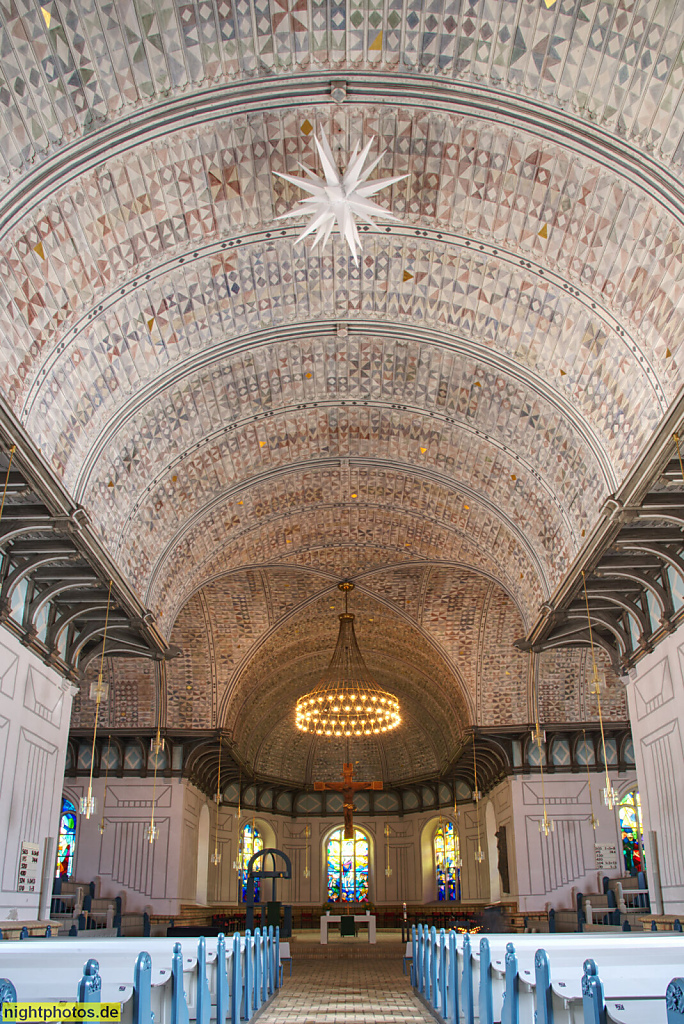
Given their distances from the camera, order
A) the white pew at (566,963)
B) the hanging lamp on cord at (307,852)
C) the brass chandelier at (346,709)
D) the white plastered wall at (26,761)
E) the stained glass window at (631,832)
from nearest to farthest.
Answer: the white pew at (566,963) → the white plastered wall at (26,761) → the brass chandelier at (346,709) → the stained glass window at (631,832) → the hanging lamp on cord at (307,852)

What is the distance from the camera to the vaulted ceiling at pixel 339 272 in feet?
29.2

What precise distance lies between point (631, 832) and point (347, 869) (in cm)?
1417

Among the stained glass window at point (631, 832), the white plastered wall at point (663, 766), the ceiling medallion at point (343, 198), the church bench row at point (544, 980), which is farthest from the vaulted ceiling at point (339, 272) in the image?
the stained glass window at point (631, 832)

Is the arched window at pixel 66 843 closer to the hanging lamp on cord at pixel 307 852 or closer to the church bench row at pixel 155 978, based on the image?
the hanging lamp on cord at pixel 307 852

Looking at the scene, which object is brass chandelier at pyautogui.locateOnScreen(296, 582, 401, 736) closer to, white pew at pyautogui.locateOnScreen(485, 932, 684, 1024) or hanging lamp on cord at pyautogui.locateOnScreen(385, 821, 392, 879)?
white pew at pyautogui.locateOnScreen(485, 932, 684, 1024)

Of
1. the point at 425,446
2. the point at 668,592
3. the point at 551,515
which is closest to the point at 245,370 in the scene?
the point at 425,446

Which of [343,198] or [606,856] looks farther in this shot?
[606,856]

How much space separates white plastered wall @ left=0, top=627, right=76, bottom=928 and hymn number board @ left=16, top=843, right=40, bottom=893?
0.34ft

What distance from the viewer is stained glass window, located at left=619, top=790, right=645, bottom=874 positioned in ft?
74.4

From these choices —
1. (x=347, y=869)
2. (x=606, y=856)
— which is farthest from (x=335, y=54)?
(x=347, y=869)

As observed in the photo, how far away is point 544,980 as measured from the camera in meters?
4.45

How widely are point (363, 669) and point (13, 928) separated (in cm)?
Answer: 1077

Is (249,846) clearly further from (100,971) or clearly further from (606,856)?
(100,971)

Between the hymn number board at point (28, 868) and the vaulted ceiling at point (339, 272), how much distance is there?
5163 millimetres
